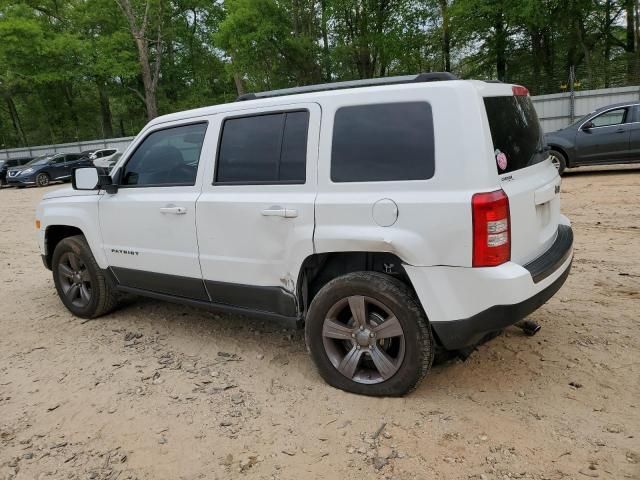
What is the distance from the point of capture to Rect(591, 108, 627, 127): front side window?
11.1m

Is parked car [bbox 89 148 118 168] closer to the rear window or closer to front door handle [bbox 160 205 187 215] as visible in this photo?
front door handle [bbox 160 205 187 215]

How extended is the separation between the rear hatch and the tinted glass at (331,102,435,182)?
37 centimetres

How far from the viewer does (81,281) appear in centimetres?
482

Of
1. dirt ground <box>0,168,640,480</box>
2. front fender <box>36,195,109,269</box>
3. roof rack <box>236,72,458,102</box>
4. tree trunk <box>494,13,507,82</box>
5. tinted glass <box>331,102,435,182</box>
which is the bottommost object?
dirt ground <box>0,168,640,480</box>

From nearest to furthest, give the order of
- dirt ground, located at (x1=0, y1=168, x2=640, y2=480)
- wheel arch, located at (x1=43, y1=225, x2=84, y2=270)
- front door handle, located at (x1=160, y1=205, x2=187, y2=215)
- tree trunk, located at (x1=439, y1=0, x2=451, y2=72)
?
dirt ground, located at (x1=0, y1=168, x2=640, y2=480) < front door handle, located at (x1=160, y1=205, x2=187, y2=215) < wheel arch, located at (x1=43, y1=225, x2=84, y2=270) < tree trunk, located at (x1=439, y1=0, x2=451, y2=72)

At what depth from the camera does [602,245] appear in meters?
5.92

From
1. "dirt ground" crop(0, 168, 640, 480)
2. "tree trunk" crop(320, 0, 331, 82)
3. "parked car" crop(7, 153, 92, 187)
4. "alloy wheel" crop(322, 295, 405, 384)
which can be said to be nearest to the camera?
"dirt ground" crop(0, 168, 640, 480)

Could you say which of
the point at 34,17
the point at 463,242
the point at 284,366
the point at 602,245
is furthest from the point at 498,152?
the point at 34,17

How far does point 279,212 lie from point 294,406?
3.93ft

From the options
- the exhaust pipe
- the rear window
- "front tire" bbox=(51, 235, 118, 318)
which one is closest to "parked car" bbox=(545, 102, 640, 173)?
the exhaust pipe

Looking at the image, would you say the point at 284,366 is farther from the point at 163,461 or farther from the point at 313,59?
the point at 313,59

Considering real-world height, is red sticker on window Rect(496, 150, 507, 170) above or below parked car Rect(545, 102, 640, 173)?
above

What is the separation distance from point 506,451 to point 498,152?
1.55m

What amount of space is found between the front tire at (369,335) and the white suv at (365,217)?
0.4 inches
